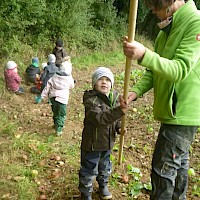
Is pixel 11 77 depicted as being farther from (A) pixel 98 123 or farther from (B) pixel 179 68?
(B) pixel 179 68

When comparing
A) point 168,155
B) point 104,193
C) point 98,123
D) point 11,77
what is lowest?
point 104,193

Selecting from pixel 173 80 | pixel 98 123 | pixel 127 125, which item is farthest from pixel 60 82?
pixel 173 80

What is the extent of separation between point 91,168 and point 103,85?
0.87 meters

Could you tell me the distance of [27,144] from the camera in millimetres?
4852

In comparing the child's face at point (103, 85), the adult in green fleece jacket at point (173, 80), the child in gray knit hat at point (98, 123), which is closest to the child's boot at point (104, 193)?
the child in gray knit hat at point (98, 123)

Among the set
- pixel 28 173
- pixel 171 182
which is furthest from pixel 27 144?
pixel 171 182

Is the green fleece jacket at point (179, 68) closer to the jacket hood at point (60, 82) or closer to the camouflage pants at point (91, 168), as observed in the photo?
the camouflage pants at point (91, 168)

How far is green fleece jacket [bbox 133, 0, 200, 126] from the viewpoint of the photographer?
2.45 metres

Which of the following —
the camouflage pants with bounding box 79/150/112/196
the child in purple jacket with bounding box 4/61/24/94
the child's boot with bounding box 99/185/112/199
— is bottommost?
the child's boot with bounding box 99/185/112/199

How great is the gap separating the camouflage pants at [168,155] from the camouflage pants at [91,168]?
2.27 feet

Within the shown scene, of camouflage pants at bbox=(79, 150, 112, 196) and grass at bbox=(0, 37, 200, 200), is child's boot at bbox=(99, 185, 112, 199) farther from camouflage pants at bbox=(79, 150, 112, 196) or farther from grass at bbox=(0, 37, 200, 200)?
grass at bbox=(0, 37, 200, 200)

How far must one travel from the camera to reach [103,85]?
3.36 metres

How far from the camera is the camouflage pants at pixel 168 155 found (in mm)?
2867

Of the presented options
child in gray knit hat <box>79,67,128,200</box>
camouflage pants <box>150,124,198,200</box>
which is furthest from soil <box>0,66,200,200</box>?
camouflage pants <box>150,124,198,200</box>
